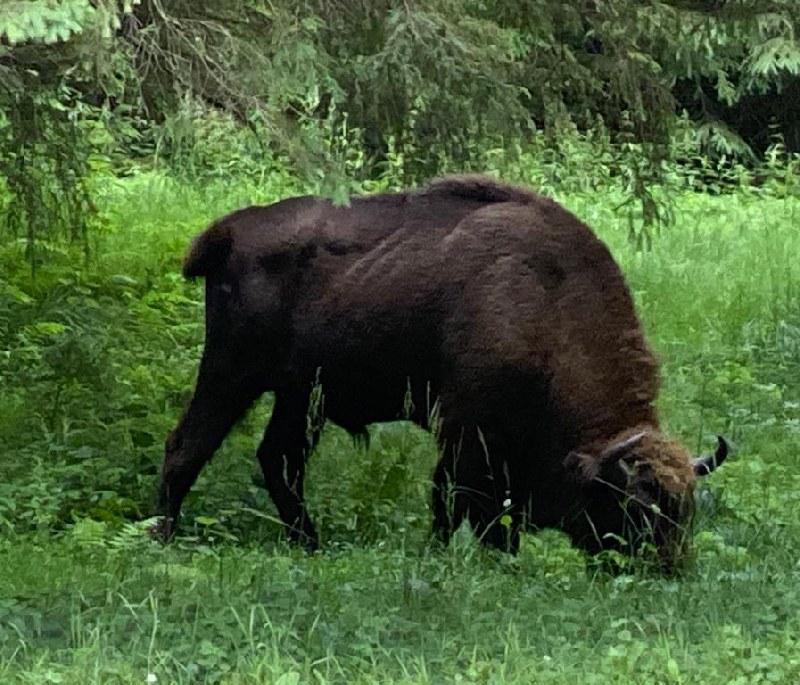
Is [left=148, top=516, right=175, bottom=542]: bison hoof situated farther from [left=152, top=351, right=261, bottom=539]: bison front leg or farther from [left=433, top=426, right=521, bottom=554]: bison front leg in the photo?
[left=433, top=426, right=521, bottom=554]: bison front leg

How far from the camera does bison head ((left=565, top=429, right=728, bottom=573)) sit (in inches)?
289

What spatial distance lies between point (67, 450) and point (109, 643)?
4.33 metres

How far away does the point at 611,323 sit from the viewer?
8227 mm

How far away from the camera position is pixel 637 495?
7.46 metres

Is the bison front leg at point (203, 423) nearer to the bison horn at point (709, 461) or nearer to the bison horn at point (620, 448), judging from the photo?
the bison horn at point (620, 448)

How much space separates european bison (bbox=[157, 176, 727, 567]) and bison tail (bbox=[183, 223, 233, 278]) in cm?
1

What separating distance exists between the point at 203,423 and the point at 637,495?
2.88 metres

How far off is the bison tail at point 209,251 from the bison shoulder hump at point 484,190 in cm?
128

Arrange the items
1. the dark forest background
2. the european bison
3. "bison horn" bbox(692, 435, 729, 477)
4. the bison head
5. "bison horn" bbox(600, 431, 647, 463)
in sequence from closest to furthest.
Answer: the dark forest background < the bison head < "bison horn" bbox(600, 431, 647, 463) < "bison horn" bbox(692, 435, 729, 477) < the european bison

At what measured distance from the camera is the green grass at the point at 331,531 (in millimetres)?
5418

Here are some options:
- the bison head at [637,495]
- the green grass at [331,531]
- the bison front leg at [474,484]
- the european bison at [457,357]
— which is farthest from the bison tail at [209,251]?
the bison head at [637,495]

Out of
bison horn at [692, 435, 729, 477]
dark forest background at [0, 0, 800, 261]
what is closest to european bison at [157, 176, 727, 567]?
bison horn at [692, 435, 729, 477]

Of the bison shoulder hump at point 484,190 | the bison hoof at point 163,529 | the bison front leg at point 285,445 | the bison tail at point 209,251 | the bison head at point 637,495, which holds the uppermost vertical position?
the bison shoulder hump at point 484,190

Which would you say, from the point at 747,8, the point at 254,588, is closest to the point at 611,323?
the point at 747,8
